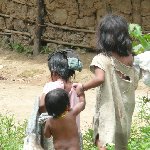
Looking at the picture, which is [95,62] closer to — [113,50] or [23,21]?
[113,50]

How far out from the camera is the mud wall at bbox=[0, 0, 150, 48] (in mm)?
8633

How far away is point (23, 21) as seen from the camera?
963 centimetres

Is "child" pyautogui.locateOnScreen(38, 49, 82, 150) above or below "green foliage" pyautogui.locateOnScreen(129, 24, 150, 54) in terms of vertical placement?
below

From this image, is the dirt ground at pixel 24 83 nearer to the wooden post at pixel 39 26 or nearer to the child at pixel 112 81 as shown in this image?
the wooden post at pixel 39 26

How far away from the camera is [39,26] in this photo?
366 inches

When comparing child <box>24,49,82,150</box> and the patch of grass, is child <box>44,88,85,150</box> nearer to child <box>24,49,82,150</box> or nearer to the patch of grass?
child <box>24,49,82,150</box>

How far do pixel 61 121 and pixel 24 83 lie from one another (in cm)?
490

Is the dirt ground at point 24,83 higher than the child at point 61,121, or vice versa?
the child at point 61,121

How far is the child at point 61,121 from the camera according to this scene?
3.18 meters

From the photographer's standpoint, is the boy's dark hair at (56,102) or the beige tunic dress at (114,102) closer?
the boy's dark hair at (56,102)

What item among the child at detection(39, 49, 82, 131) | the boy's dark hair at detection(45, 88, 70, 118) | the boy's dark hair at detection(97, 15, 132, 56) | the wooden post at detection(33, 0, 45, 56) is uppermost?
the boy's dark hair at detection(97, 15, 132, 56)

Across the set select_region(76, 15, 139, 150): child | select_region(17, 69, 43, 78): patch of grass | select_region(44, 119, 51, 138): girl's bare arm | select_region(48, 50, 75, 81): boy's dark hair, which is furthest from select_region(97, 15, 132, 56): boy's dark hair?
select_region(17, 69, 43, 78): patch of grass

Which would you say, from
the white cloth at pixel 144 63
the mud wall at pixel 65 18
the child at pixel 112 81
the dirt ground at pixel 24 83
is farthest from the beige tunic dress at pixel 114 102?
the mud wall at pixel 65 18

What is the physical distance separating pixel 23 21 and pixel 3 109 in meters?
3.46
